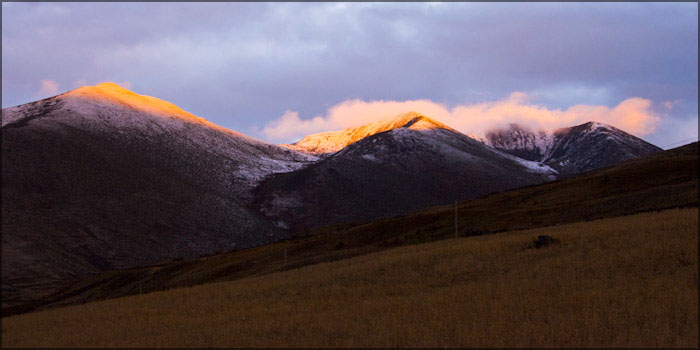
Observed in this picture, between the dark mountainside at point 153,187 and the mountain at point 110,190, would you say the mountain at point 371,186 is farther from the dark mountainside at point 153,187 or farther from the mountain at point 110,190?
the mountain at point 110,190

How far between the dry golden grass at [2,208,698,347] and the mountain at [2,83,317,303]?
59774 millimetres

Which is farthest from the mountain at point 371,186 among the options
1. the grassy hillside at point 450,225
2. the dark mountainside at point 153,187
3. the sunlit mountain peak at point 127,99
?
the grassy hillside at point 450,225

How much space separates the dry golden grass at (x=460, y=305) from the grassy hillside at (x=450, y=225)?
14.7m

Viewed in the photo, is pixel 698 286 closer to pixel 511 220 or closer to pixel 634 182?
pixel 511 220

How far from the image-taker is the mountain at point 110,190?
88375 millimetres

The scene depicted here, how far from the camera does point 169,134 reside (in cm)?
16062

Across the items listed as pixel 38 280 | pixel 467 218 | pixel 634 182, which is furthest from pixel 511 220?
pixel 38 280

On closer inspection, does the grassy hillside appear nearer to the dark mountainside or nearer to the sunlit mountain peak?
the dark mountainside

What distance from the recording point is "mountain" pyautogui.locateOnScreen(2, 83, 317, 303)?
290 feet

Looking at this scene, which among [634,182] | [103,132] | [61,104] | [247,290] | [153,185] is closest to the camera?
[247,290]

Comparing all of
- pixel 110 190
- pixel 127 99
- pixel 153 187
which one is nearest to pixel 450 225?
pixel 110 190

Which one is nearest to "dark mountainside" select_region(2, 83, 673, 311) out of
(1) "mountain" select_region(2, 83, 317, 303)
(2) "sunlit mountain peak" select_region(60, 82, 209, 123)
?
(1) "mountain" select_region(2, 83, 317, 303)

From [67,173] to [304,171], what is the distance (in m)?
72.1

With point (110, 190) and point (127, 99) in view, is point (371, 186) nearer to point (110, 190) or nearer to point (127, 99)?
point (110, 190)
